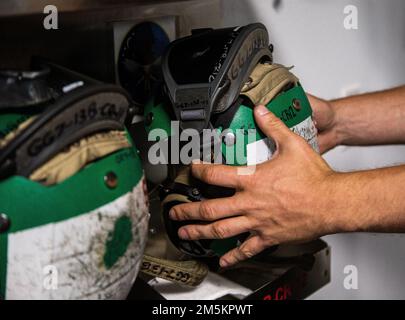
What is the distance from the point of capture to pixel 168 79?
2.69 ft

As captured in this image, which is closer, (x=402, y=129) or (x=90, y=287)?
(x=90, y=287)

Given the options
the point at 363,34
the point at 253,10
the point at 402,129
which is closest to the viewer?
the point at 402,129

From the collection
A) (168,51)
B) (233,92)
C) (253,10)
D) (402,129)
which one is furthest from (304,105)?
(253,10)

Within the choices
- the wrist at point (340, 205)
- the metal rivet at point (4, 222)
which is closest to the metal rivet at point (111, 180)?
the metal rivet at point (4, 222)

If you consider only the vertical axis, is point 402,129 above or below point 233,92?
below

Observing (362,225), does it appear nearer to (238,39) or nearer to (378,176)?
(378,176)

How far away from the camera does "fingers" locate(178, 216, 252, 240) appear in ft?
2.61

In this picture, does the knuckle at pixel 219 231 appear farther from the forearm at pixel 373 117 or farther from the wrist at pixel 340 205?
the forearm at pixel 373 117

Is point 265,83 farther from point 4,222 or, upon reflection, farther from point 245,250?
point 4,222

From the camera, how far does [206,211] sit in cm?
80

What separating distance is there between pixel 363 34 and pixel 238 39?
834 millimetres

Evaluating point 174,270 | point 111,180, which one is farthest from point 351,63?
point 111,180

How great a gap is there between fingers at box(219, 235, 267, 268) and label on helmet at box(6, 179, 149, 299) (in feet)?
0.71

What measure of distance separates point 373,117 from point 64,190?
0.80 meters
